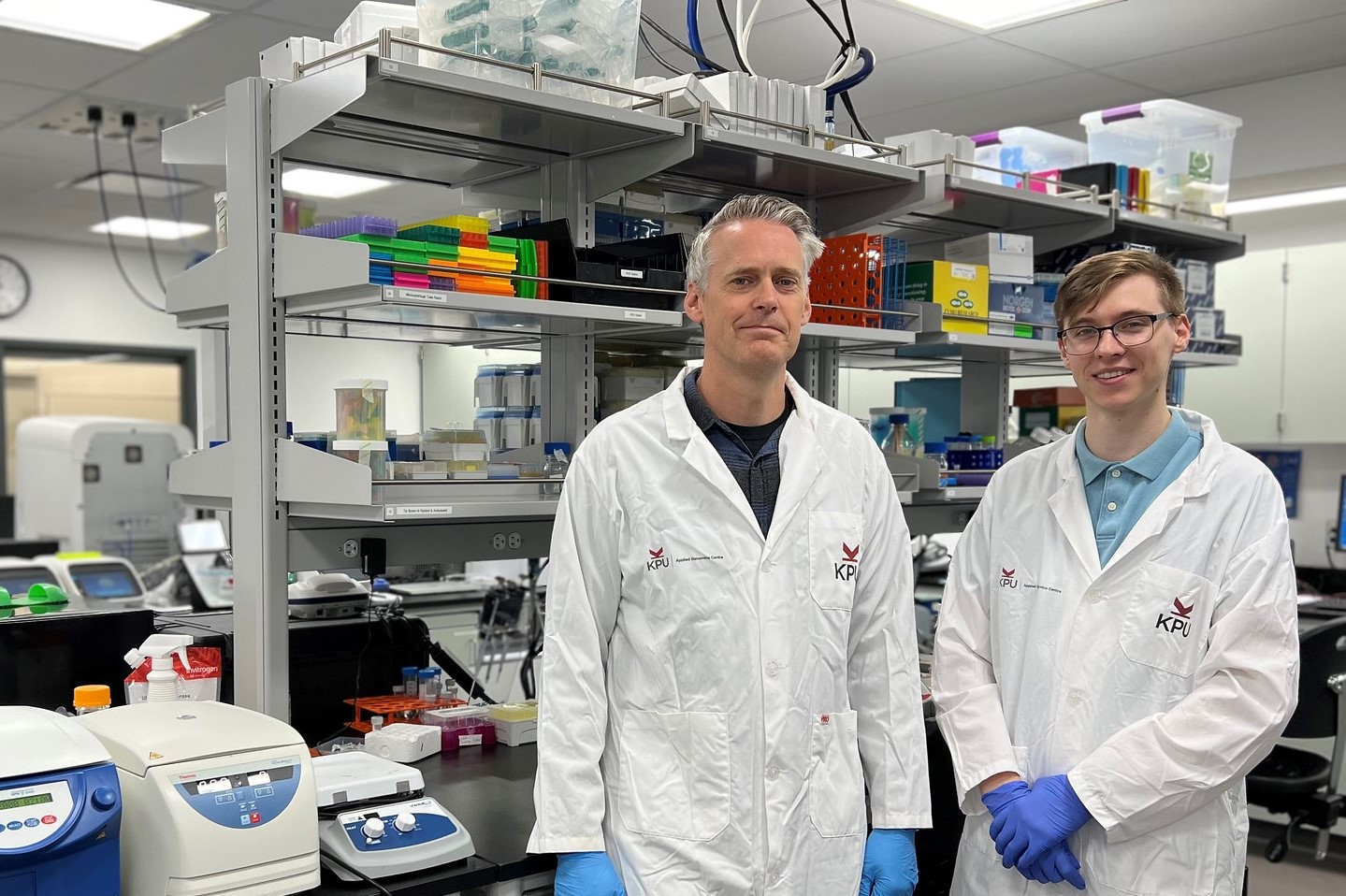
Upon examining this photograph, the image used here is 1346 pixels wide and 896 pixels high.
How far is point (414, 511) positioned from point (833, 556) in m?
0.68

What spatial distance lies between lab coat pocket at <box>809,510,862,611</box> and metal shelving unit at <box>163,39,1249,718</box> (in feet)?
2.00

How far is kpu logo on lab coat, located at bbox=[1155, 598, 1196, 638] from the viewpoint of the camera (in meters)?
1.71

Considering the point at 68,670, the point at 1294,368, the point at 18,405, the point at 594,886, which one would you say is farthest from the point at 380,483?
the point at 18,405

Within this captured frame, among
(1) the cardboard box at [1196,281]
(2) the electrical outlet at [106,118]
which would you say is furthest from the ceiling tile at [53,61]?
(1) the cardboard box at [1196,281]

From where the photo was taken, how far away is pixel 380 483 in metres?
1.88

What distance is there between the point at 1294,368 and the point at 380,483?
13.3 ft

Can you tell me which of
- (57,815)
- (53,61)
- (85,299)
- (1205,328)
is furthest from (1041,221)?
(85,299)

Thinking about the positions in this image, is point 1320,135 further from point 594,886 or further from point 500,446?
point 594,886

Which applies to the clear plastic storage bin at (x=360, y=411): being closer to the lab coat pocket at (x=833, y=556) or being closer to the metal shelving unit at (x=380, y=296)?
the metal shelving unit at (x=380, y=296)

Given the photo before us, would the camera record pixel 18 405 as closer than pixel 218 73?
No

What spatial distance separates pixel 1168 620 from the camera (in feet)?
5.63

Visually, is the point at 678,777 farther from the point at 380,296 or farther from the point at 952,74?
the point at 952,74

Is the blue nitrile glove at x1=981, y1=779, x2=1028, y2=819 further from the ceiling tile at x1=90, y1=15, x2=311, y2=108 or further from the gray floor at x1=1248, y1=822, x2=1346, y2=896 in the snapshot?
the ceiling tile at x1=90, y1=15, x2=311, y2=108

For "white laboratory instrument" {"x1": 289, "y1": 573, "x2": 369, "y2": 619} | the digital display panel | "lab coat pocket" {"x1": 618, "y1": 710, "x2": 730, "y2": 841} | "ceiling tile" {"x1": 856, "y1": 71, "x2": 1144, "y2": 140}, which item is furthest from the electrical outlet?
"lab coat pocket" {"x1": 618, "y1": 710, "x2": 730, "y2": 841}
